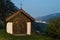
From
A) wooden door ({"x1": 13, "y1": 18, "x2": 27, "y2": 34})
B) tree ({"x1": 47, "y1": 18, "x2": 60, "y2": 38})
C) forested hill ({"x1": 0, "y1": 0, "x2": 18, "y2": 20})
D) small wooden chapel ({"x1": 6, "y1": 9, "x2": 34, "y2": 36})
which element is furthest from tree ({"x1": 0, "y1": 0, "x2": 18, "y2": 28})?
tree ({"x1": 47, "y1": 18, "x2": 60, "y2": 38})

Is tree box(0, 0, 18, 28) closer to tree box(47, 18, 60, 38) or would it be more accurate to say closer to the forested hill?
the forested hill

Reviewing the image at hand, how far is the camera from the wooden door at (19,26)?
23.9 m

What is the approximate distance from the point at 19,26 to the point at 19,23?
0.96ft

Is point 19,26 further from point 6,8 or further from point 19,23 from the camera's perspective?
point 6,8

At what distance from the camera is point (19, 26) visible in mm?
23969

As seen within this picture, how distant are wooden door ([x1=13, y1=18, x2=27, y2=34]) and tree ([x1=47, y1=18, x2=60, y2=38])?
239 centimetres

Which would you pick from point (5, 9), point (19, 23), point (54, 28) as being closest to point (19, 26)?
point (19, 23)

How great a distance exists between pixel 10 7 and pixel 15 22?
10452 mm

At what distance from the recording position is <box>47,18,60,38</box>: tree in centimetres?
2368

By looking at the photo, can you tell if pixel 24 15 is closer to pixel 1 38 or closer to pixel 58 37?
pixel 58 37

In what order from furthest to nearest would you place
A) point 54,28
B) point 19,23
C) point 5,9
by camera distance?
point 5,9
point 19,23
point 54,28

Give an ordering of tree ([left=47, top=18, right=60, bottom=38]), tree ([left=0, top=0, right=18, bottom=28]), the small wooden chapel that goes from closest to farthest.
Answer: tree ([left=47, top=18, right=60, bottom=38]) < the small wooden chapel < tree ([left=0, top=0, right=18, bottom=28])

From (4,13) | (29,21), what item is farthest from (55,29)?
(4,13)

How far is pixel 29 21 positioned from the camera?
24.4m
